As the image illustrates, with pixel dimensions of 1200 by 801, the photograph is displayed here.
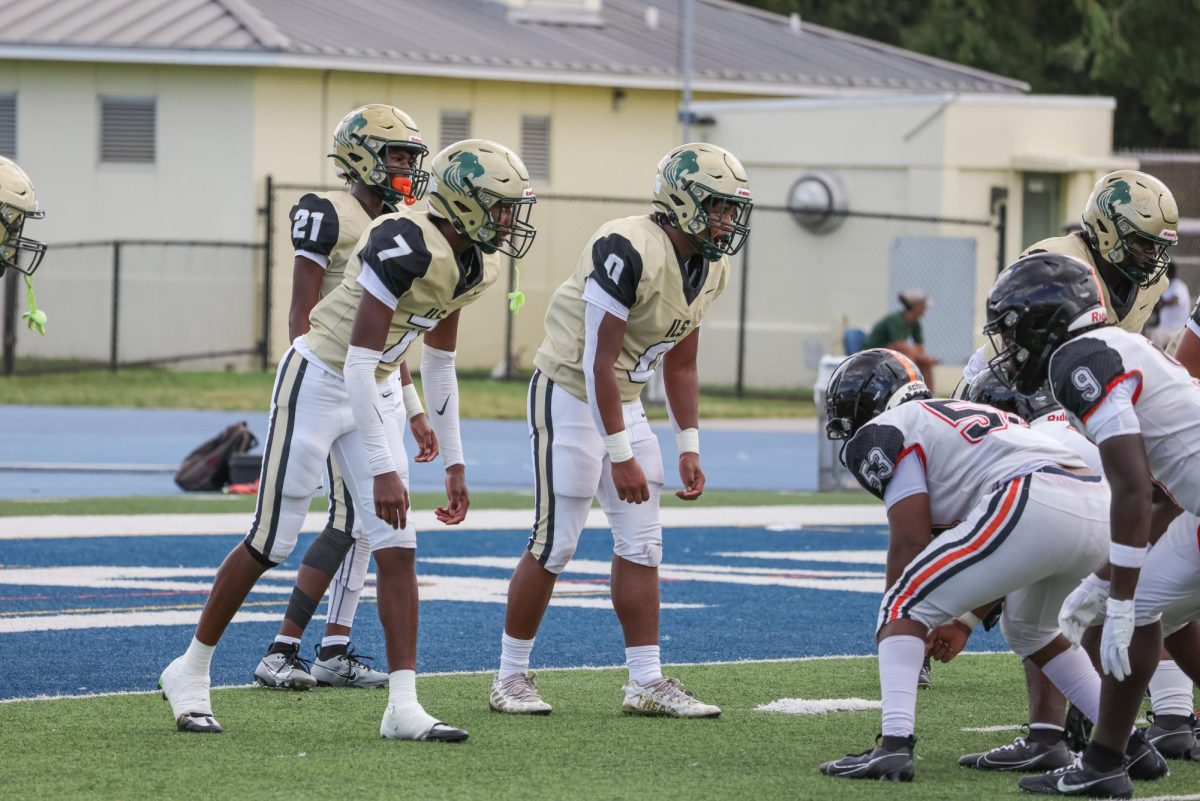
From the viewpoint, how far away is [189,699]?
6.32 metres

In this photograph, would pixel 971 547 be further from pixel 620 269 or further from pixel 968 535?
pixel 620 269

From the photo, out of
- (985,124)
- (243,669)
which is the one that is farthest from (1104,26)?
(243,669)

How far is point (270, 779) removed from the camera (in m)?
5.59

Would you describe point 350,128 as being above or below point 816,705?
above

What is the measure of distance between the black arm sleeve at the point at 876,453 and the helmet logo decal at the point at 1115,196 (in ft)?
6.27

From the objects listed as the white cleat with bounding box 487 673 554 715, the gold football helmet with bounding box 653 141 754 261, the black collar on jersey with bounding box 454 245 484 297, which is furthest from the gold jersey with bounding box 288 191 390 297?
the white cleat with bounding box 487 673 554 715

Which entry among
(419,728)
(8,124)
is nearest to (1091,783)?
(419,728)

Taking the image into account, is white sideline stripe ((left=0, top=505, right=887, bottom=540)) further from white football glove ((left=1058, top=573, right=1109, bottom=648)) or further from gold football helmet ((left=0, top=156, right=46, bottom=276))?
white football glove ((left=1058, top=573, right=1109, bottom=648))

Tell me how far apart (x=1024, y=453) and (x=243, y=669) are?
334 centimetres

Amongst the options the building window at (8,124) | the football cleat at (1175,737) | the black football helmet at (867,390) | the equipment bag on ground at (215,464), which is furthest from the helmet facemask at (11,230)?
the building window at (8,124)

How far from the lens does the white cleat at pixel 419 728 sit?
6137mm

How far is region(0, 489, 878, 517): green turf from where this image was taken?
1298 centimetres

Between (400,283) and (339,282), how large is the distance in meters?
1.23

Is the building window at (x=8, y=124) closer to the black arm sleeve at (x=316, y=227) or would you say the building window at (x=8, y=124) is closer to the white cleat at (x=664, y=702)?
the black arm sleeve at (x=316, y=227)
